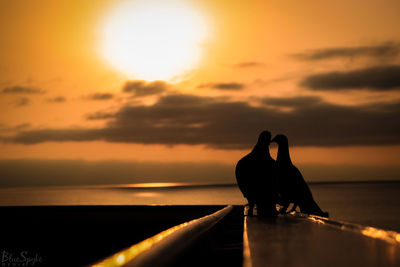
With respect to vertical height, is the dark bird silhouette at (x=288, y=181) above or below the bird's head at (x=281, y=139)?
below

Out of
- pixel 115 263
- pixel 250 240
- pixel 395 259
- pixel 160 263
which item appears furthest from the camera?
pixel 250 240

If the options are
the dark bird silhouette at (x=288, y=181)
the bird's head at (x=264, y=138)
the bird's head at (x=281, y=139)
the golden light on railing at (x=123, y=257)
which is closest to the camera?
the golden light on railing at (x=123, y=257)

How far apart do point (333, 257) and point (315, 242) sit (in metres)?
0.83

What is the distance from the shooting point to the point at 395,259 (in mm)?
2771

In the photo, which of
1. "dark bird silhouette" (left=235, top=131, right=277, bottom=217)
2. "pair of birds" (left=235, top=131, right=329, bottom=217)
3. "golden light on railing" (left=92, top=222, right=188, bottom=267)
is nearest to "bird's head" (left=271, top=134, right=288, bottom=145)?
"pair of birds" (left=235, top=131, right=329, bottom=217)

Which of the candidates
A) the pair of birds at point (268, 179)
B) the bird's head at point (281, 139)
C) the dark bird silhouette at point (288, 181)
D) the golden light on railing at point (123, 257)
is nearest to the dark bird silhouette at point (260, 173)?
the pair of birds at point (268, 179)

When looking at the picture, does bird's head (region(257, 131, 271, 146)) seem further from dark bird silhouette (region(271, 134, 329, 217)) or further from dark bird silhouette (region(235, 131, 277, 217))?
dark bird silhouette (region(271, 134, 329, 217))

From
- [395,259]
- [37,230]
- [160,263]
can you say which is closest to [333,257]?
[395,259]

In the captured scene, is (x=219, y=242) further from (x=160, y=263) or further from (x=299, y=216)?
(x=160, y=263)

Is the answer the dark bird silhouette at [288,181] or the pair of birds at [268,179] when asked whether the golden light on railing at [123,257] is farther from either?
the dark bird silhouette at [288,181]

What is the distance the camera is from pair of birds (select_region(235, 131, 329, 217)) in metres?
6.77

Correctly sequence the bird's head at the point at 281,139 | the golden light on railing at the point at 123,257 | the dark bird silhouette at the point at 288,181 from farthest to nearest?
the bird's head at the point at 281,139 → the dark bird silhouette at the point at 288,181 → the golden light on railing at the point at 123,257

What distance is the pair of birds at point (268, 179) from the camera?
6.77 metres

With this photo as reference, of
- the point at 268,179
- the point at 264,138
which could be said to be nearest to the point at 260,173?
the point at 268,179
